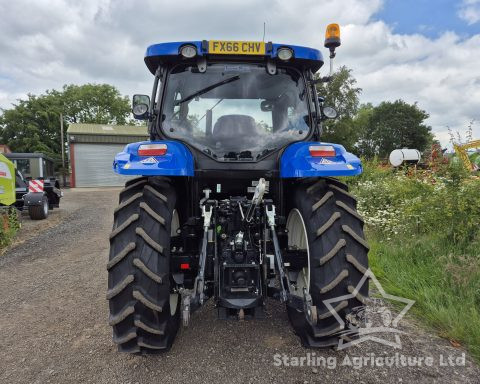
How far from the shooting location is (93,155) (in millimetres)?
25172

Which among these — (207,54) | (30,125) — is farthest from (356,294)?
(30,125)

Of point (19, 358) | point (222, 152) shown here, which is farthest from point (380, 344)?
point (19, 358)

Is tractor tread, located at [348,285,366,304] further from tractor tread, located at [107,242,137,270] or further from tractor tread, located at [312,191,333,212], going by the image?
tractor tread, located at [107,242,137,270]

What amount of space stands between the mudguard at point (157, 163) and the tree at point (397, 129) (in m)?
39.5

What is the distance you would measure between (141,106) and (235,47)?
39.0 inches

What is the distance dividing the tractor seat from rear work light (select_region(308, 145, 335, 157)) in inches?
25.3

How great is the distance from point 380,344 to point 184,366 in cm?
154

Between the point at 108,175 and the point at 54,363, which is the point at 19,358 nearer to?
the point at 54,363

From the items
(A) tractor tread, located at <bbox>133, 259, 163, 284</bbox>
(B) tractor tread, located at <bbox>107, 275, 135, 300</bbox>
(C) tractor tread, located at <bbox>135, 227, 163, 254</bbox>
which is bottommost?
(B) tractor tread, located at <bbox>107, 275, 135, 300</bbox>

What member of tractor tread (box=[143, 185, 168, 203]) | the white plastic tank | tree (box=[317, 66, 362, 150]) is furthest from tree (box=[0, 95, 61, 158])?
tractor tread (box=[143, 185, 168, 203])

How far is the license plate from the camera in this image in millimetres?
2910

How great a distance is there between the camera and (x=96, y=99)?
44.0m

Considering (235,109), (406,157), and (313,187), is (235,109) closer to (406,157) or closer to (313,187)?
(313,187)

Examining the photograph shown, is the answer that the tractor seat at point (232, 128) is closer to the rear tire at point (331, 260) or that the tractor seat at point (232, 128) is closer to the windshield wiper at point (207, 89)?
the windshield wiper at point (207, 89)
